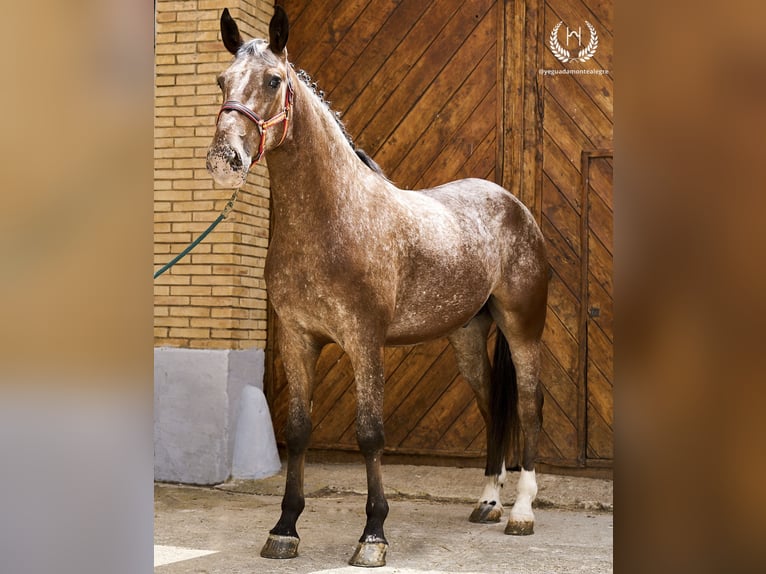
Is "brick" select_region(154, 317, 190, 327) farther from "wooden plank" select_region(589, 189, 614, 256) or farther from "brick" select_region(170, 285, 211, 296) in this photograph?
"wooden plank" select_region(589, 189, 614, 256)

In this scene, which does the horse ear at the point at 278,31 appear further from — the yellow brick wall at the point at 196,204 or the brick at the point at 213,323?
→ the brick at the point at 213,323

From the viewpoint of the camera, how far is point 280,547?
12.5ft

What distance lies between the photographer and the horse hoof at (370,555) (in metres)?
3.63

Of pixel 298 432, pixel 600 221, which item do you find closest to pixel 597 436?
pixel 600 221

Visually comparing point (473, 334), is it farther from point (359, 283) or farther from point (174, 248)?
point (174, 248)

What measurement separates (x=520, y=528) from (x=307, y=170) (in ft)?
7.32

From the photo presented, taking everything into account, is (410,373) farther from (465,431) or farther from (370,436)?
(370,436)

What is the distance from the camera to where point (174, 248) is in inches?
233

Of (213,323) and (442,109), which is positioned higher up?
(442,109)

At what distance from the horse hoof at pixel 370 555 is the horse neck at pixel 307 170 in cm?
151

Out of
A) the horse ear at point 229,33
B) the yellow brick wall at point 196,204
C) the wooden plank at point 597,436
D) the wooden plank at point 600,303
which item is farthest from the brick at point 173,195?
the wooden plank at point 597,436
